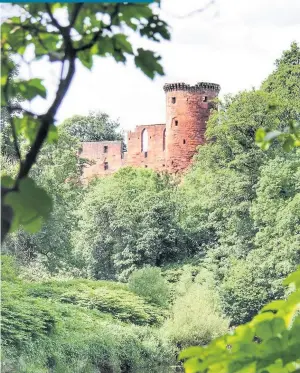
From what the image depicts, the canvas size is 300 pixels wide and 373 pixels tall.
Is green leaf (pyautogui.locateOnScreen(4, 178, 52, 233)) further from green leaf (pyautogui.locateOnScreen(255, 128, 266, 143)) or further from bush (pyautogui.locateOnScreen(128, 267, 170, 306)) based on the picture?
bush (pyautogui.locateOnScreen(128, 267, 170, 306))

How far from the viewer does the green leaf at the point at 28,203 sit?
20.9 inches

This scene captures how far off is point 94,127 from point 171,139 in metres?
3.51

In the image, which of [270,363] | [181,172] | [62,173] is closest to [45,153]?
[62,173]

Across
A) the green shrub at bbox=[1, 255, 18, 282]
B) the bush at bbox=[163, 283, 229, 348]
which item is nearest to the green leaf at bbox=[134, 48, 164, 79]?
the green shrub at bbox=[1, 255, 18, 282]

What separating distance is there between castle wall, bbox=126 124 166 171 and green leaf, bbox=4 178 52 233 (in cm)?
2089

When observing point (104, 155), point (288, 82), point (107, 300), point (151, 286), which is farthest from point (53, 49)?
point (104, 155)

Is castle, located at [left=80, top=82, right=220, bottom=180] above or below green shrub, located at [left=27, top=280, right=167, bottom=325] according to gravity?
above

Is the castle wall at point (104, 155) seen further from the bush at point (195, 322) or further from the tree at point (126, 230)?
the bush at point (195, 322)

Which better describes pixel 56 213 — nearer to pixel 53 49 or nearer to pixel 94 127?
pixel 94 127

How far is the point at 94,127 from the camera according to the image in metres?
24.2

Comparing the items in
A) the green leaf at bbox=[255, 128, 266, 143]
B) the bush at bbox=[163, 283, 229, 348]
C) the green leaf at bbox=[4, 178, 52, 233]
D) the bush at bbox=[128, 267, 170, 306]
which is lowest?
the bush at bbox=[163, 283, 229, 348]

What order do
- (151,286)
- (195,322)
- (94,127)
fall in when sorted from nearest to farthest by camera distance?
(195,322)
(151,286)
(94,127)

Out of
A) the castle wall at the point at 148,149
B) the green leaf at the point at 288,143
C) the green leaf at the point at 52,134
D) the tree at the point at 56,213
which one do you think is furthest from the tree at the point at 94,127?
the green leaf at the point at 52,134

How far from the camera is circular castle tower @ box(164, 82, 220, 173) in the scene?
68.7 ft
